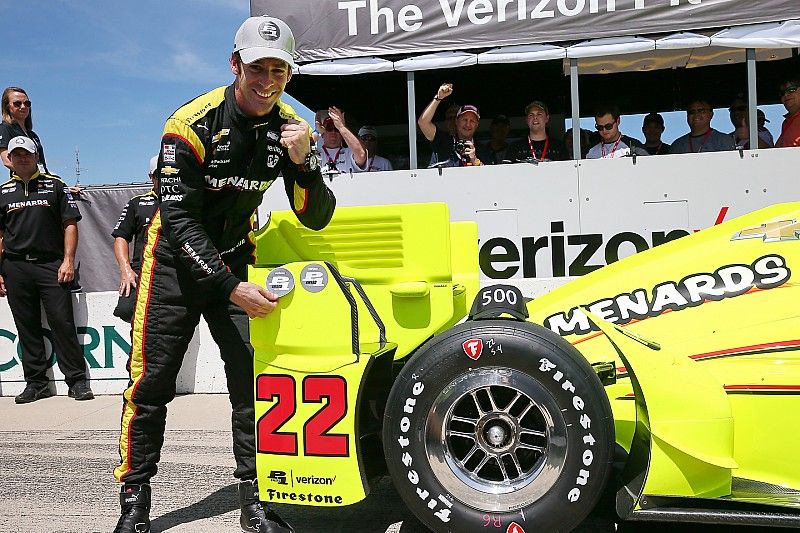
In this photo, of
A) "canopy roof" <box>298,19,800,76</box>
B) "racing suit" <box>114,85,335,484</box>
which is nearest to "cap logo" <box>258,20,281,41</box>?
"racing suit" <box>114,85,335,484</box>

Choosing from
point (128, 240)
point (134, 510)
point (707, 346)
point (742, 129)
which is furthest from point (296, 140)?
point (742, 129)

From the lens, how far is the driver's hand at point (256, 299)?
241 centimetres

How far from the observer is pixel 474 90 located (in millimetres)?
9039

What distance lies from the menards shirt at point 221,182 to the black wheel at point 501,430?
0.83 m

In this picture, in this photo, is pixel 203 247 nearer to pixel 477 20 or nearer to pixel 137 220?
pixel 137 220

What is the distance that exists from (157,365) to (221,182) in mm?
773

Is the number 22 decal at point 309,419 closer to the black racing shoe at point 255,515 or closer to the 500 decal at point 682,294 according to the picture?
the black racing shoe at point 255,515

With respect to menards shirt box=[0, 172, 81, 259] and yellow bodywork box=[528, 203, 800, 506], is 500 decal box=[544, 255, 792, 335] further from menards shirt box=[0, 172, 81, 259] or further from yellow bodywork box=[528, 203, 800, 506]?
menards shirt box=[0, 172, 81, 259]

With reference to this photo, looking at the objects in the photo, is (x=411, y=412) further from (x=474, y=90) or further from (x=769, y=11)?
(x=474, y=90)

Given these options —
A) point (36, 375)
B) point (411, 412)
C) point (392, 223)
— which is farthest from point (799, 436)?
point (36, 375)

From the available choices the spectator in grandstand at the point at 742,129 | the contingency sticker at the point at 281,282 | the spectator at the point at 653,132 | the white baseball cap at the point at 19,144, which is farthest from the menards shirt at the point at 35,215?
the spectator in grandstand at the point at 742,129

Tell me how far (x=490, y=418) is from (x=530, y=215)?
377 cm

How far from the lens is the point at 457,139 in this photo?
668cm

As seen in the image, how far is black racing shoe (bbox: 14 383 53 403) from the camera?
5.73 metres
